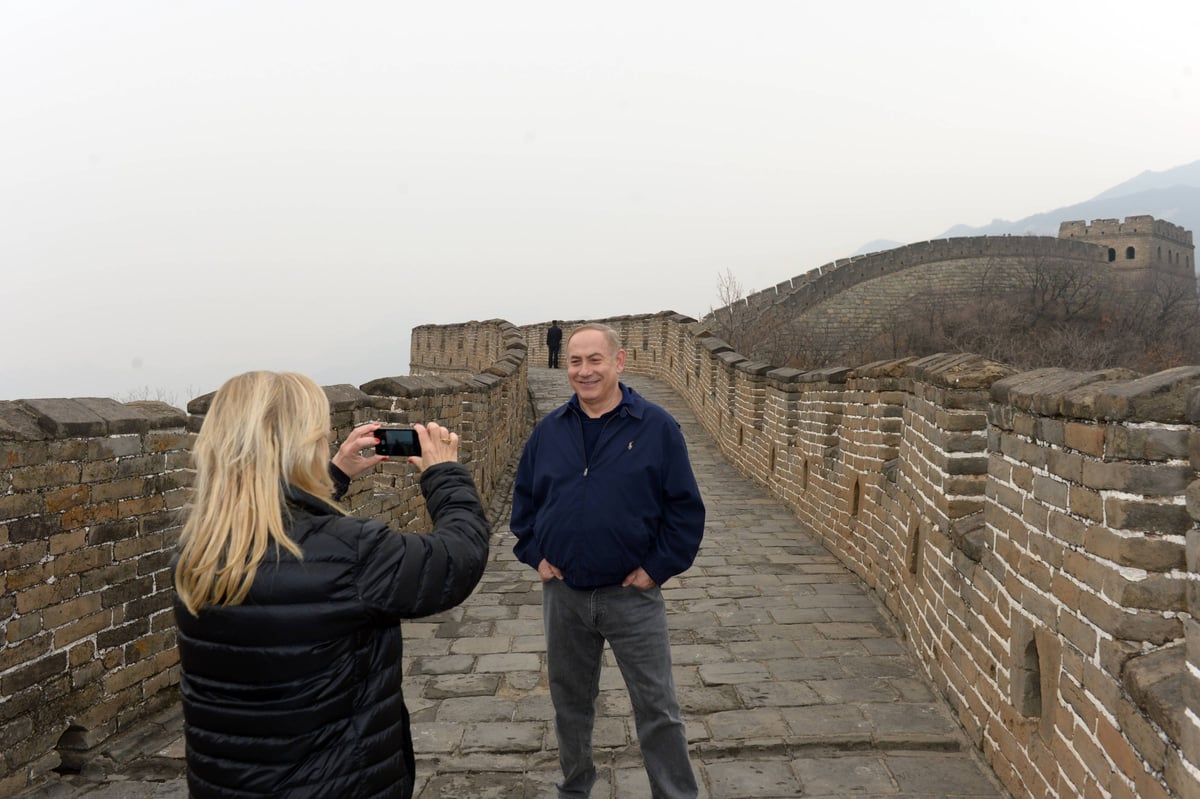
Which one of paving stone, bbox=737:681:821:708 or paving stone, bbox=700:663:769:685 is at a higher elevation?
paving stone, bbox=700:663:769:685

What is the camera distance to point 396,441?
7.14 feet

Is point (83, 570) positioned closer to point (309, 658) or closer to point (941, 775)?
point (309, 658)

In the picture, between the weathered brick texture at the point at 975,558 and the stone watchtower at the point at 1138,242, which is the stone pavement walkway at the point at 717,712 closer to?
the weathered brick texture at the point at 975,558

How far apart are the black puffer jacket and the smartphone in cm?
33

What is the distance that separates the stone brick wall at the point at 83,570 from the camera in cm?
339

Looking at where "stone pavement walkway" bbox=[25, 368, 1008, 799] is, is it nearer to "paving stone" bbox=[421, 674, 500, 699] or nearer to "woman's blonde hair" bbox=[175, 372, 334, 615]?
"paving stone" bbox=[421, 674, 500, 699]

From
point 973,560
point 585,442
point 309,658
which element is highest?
point 585,442

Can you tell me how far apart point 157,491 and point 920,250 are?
3547 cm

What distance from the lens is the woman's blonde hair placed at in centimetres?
167

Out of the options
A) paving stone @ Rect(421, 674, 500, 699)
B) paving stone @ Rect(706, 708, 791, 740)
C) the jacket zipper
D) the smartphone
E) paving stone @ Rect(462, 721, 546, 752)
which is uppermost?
the smartphone

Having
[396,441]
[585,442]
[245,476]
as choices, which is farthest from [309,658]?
[585,442]

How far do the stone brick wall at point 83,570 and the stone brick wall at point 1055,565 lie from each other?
11.8 feet

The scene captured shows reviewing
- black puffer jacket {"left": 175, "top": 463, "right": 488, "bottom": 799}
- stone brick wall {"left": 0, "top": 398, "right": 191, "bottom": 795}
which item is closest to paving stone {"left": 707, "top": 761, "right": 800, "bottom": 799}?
black puffer jacket {"left": 175, "top": 463, "right": 488, "bottom": 799}

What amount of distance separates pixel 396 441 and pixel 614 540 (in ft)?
3.06
